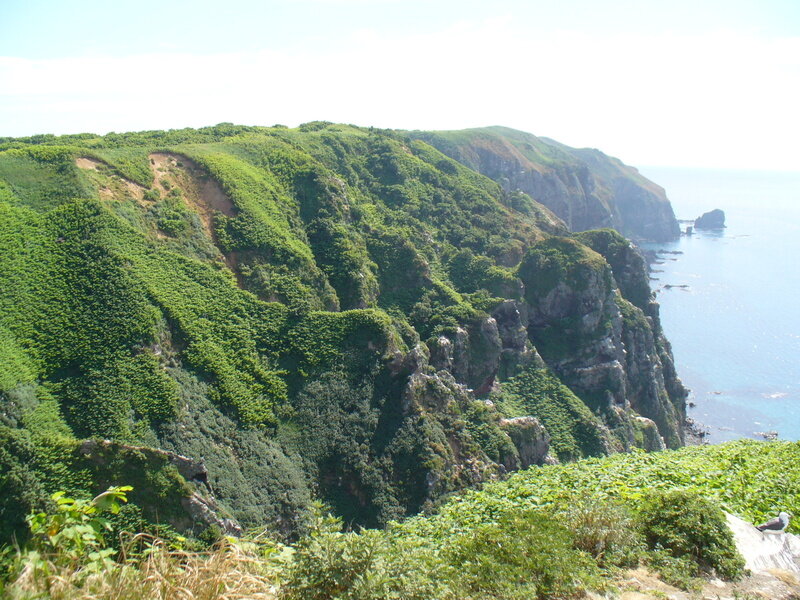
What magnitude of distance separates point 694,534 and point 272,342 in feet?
114

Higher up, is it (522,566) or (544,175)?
(544,175)

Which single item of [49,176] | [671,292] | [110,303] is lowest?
[671,292]

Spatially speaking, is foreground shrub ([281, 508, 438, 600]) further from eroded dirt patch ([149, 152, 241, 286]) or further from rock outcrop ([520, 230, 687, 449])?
rock outcrop ([520, 230, 687, 449])

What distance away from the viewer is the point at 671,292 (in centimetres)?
13612

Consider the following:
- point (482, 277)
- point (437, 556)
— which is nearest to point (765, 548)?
point (437, 556)

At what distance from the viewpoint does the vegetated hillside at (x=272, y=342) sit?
96.6 feet

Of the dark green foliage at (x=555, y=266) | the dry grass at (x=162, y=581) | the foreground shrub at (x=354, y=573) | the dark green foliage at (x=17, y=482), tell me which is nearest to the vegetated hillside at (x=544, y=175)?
the dark green foliage at (x=555, y=266)

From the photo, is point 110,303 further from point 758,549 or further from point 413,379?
point 758,549

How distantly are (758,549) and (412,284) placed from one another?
50.2 m

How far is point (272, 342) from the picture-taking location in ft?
137

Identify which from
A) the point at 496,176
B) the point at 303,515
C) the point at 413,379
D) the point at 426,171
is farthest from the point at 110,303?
the point at 496,176

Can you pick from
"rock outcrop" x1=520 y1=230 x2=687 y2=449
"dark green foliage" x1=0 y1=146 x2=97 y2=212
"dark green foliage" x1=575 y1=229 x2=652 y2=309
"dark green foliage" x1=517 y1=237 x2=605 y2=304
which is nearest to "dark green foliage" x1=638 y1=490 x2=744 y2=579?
"dark green foliage" x1=0 y1=146 x2=97 y2=212

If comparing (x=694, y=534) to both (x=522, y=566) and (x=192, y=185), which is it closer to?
(x=522, y=566)

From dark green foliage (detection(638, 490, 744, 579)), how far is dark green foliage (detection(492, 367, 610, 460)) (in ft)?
134
